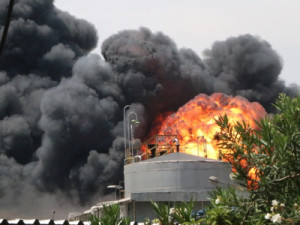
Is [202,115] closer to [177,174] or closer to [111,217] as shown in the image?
[177,174]

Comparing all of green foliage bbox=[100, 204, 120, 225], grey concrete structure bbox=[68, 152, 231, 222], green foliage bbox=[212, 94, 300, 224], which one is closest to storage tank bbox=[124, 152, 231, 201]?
grey concrete structure bbox=[68, 152, 231, 222]

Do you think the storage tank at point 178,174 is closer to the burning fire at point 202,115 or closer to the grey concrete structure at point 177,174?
the grey concrete structure at point 177,174

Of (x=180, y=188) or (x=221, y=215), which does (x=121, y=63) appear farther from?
(x=221, y=215)

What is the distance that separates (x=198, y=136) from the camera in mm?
63312

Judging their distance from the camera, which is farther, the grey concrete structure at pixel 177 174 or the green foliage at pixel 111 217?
the grey concrete structure at pixel 177 174

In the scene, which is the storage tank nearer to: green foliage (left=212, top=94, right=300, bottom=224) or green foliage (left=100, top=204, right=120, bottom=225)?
green foliage (left=100, top=204, right=120, bottom=225)

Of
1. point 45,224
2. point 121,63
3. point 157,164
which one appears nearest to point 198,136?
point 157,164

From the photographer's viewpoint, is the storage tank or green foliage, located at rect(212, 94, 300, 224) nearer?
green foliage, located at rect(212, 94, 300, 224)

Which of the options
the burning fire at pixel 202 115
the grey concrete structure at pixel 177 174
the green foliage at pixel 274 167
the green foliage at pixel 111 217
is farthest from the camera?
the burning fire at pixel 202 115

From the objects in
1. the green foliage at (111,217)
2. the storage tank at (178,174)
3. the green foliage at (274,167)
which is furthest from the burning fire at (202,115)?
the green foliage at (274,167)

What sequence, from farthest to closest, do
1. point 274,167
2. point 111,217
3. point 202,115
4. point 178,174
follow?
point 202,115 < point 178,174 < point 111,217 < point 274,167

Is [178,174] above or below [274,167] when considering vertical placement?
above

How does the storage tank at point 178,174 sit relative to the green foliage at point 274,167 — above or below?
above

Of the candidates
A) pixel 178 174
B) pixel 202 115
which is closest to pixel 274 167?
pixel 178 174
